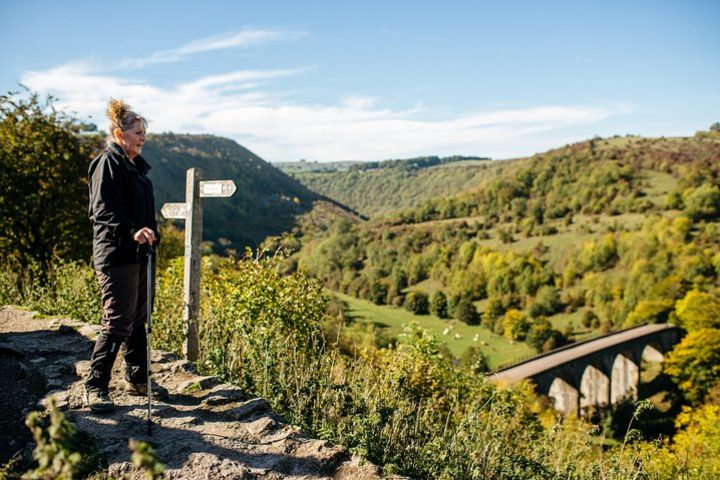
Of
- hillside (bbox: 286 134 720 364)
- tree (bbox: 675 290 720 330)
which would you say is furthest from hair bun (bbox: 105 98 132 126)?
tree (bbox: 675 290 720 330)

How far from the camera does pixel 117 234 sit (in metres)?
3.63

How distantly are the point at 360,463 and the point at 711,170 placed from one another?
109 metres

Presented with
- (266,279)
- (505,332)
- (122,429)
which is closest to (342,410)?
(122,429)

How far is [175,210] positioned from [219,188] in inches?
31.6

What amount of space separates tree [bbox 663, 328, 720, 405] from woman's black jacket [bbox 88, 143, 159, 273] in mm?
46848

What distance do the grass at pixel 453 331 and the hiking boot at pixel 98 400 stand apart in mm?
40037

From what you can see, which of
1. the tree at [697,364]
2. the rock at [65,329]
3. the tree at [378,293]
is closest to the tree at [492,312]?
the tree at [378,293]

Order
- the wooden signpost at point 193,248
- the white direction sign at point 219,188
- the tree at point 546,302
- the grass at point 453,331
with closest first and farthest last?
1. the white direction sign at point 219,188
2. the wooden signpost at point 193,248
3. the grass at point 453,331
4. the tree at point 546,302

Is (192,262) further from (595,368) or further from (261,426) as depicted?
(595,368)

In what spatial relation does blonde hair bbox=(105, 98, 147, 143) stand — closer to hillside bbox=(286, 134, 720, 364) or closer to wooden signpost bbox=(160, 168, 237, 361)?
wooden signpost bbox=(160, 168, 237, 361)

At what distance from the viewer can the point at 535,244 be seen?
282ft

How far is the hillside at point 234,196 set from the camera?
92438mm

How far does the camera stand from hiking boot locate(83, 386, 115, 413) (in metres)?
3.69

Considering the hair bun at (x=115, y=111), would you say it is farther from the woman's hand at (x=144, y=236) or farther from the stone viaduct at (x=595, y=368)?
the stone viaduct at (x=595, y=368)
